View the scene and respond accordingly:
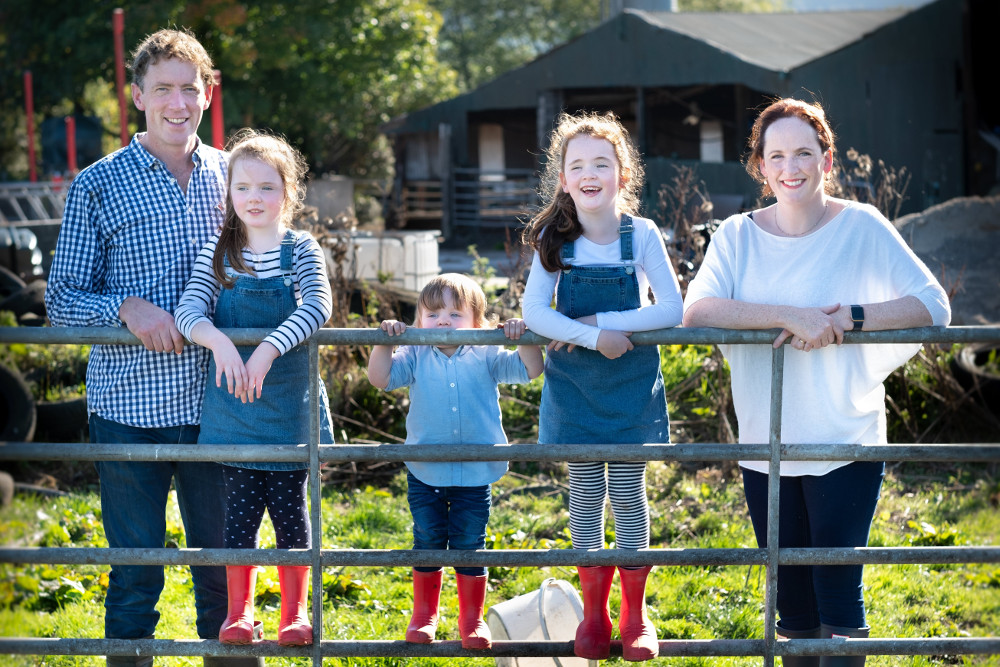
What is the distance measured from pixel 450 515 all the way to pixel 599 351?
702 mm

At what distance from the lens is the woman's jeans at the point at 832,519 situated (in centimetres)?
289

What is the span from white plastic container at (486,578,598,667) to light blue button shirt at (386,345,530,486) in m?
0.49

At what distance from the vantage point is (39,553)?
109 inches

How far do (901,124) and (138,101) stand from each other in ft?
42.9

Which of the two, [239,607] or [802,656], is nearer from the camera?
[239,607]

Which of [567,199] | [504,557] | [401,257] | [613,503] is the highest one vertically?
[401,257]

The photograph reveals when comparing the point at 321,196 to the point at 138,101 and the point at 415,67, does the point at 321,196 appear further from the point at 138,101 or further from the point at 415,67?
the point at 138,101

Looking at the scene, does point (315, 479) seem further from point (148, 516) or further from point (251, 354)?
point (148, 516)

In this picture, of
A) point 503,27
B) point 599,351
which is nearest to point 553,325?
point 599,351

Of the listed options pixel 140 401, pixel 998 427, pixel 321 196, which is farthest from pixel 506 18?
pixel 140 401

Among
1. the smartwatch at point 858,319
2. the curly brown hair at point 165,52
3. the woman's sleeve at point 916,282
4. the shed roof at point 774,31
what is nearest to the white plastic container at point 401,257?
the curly brown hair at point 165,52

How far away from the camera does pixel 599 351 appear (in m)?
2.87

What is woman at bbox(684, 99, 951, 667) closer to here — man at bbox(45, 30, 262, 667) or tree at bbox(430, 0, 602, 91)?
man at bbox(45, 30, 262, 667)

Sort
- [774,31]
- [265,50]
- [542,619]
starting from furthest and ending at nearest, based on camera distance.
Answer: [265,50] → [774,31] → [542,619]
